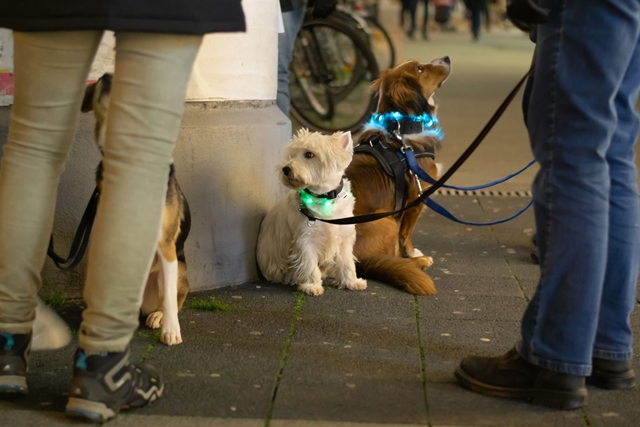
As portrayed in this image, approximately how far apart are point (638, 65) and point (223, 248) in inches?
81.3

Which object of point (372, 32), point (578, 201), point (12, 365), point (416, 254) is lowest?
point (372, 32)

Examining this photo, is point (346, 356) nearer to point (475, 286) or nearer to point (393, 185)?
point (475, 286)

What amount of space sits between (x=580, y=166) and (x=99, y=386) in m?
1.49

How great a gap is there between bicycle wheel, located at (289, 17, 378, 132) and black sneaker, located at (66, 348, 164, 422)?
5.57 m

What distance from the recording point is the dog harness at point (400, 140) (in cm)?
464

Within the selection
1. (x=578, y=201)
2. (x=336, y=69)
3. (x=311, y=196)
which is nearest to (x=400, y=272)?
→ (x=311, y=196)

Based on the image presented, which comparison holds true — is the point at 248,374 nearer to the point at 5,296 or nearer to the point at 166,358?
the point at 166,358

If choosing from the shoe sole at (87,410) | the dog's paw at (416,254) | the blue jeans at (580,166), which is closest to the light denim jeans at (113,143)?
the shoe sole at (87,410)

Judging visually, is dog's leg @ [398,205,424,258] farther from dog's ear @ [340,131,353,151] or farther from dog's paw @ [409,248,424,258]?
dog's ear @ [340,131,353,151]

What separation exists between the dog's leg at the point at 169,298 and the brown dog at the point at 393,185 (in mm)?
1222

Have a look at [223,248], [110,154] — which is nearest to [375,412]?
[110,154]

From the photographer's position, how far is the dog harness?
4645 millimetres

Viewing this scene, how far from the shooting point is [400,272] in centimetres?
407

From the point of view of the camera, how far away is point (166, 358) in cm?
305
